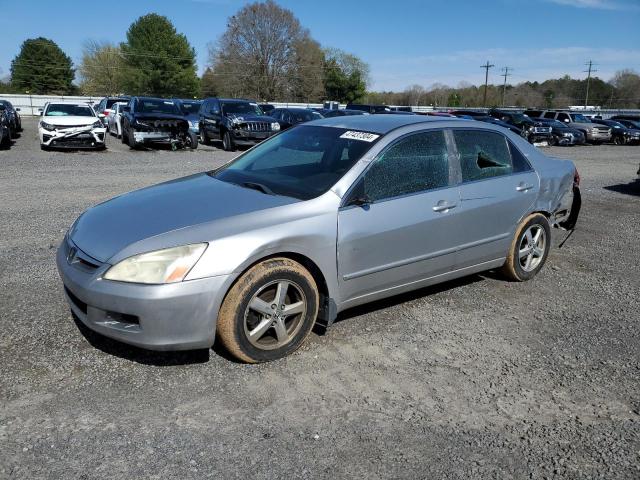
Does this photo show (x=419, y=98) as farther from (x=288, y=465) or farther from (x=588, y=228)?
(x=288, y=465)

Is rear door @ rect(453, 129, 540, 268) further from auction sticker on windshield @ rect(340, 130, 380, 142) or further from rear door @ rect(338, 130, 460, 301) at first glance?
auction sticker on windshield @ rect(340, 130, 380, 142)

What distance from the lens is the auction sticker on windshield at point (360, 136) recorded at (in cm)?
433

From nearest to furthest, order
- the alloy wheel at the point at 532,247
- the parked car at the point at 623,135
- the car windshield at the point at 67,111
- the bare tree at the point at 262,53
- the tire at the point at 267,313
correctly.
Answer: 1. the tire at the point at 267,313
2. the alloy wheel at the point at 532,247
3. the car windshield at the point at 67,111
4. the parked car at the point at 623,135
5. the bare tree at the point at 262,53

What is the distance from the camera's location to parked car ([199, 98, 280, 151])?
1873cm

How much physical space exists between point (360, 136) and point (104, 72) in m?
83.1

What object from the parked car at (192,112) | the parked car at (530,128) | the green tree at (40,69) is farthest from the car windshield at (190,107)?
the green tree at (40,69)

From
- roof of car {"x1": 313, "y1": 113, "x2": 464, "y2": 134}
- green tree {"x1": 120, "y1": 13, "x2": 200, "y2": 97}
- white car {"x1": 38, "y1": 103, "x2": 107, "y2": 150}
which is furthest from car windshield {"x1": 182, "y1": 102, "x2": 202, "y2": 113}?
green tree {"x1": 120, "y1": 13, "x2": 200, "y2": 97}

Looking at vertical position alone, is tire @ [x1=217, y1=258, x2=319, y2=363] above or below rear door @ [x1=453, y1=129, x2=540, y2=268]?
below

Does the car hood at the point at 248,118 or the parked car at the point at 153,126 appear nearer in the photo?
the parked car at the point at 153,126

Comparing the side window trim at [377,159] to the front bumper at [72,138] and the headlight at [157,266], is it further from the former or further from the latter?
the front bumper at [72,138]

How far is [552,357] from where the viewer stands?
12.7 ft

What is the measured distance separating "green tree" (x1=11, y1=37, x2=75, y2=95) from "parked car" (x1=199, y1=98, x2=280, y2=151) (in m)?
68.9

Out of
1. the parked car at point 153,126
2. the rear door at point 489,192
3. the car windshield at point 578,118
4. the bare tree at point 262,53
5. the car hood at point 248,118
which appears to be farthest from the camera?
the bare tree at point 262,53

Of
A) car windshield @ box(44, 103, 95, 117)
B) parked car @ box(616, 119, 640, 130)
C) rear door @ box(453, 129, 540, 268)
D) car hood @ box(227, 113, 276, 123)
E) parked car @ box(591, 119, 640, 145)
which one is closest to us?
rear door @ box(453, 129, 540, 268)
